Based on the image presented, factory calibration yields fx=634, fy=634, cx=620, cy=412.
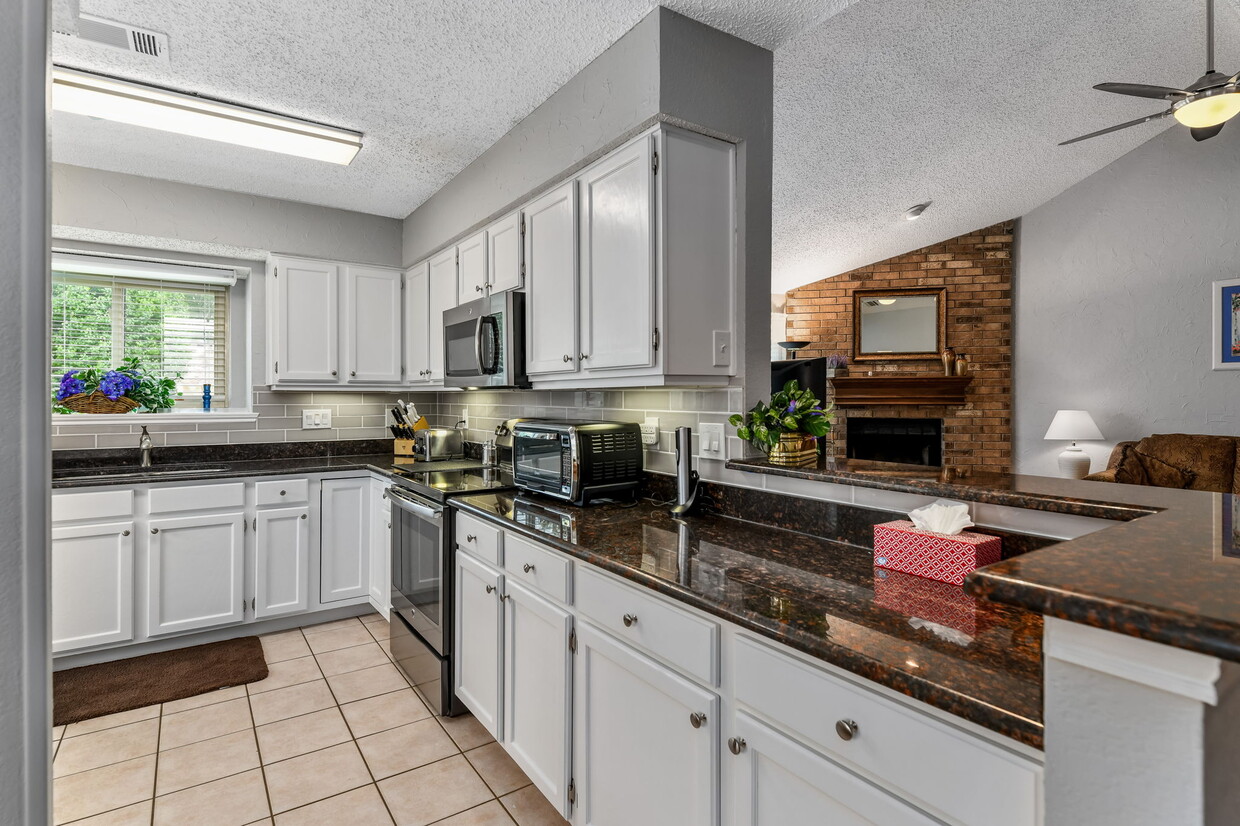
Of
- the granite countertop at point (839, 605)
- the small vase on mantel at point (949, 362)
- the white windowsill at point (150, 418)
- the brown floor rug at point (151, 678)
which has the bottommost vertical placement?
the brown floor rug at point (151, 678)

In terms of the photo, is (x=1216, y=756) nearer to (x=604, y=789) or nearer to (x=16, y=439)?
(x=16, y=439)

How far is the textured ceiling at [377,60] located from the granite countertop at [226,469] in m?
1.55

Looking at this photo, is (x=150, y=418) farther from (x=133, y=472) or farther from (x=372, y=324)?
(x=372, y=324)

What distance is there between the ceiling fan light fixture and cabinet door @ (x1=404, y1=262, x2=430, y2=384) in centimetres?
388

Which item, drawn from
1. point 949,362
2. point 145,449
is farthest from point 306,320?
point 949,362

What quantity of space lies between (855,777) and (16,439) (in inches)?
44.2

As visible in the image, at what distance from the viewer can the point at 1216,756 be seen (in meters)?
0.56

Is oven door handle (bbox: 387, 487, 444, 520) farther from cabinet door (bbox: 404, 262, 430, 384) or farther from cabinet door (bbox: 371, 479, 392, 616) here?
cabinet door (bbox: 404, 262, 430, 384)

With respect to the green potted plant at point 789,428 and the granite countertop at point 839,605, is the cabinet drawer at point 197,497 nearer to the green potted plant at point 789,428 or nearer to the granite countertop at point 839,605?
the granite countertop at point 839,605

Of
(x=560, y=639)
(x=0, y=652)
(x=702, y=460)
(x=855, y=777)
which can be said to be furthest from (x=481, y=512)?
(x=0, y=652)

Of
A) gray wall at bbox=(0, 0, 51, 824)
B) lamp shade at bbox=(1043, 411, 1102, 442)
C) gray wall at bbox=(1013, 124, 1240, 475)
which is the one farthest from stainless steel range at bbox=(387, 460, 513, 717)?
gray wall at bbox=(1013, 124, 1240, 475)

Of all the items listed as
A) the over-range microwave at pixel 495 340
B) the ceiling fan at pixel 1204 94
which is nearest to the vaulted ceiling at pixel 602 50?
the ceiling fan at pixel 1204 94

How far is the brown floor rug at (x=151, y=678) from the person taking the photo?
8.80ft

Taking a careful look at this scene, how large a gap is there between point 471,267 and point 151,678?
2432 mm
